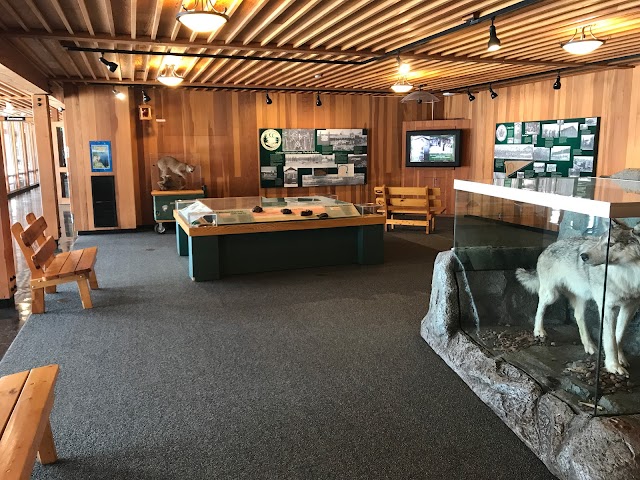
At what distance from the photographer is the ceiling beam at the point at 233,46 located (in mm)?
5848

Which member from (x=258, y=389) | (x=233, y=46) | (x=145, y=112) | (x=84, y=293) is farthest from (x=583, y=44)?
(x=145, y=112)

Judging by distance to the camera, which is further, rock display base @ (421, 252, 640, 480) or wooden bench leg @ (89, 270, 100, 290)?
wooden bench leg @ (89, 270, 100, 290)

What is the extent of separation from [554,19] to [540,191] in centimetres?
331

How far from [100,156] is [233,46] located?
16.3 feet

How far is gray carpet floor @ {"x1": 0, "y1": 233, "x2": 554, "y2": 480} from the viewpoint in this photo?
2.79m

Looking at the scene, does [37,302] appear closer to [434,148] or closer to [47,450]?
[47,450]

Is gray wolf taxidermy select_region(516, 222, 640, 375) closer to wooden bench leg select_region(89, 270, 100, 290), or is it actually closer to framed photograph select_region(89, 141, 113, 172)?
wooden bench leg select_region(89, 270, 100, 290)

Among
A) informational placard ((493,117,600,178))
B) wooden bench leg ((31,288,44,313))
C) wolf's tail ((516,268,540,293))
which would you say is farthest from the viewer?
informational placard ((493,117,600,178))

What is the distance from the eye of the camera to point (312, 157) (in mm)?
11984

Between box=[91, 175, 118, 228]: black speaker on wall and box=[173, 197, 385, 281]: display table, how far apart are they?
10.8 ft

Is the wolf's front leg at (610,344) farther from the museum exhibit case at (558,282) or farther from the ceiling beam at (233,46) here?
the ceiling beam at (233,46)

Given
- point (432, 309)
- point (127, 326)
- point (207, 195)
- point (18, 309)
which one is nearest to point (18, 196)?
point (207, 195)

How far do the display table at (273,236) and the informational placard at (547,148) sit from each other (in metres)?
3.51

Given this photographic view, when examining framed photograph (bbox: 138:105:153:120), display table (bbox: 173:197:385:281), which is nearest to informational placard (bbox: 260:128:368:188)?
framed photograph (bbox: 138:105:153:120)
